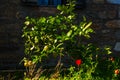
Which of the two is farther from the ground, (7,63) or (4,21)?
(4,21)

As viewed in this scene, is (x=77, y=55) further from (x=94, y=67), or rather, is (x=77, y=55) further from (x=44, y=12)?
(x=44, y=12)

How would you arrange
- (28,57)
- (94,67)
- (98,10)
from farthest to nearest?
(98,10), (28,57), (94,67)

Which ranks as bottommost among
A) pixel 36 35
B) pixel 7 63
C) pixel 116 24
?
pixel 7 63

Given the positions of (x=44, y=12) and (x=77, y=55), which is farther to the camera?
(x=44, y=12)

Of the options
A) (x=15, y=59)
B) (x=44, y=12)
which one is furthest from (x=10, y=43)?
(x=44, y=12)

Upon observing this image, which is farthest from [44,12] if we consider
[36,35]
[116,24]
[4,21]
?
[36,35]

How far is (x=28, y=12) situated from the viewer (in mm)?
8227

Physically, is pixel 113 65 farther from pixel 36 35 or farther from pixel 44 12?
pixel 44 12

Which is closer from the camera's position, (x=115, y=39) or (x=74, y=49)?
(x=74, y=49)

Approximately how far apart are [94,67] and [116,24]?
3.26 metres

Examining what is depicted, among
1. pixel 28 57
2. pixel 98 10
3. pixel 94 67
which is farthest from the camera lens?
pixel 98 10

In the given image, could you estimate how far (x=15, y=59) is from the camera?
323 inches

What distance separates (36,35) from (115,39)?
3.37 meters

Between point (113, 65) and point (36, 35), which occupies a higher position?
point (36, 35)
